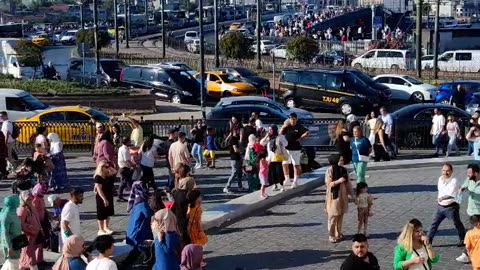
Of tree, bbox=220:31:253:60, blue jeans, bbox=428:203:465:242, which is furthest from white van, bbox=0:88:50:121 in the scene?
tree, bbox=220:31:253:60

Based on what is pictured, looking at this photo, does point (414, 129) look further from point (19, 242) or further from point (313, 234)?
point (19, 242)

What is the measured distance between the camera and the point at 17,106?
27.7m

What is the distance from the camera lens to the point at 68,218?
39.4ft

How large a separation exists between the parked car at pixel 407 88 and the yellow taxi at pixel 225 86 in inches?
215

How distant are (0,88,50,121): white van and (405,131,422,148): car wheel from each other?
1108 cm

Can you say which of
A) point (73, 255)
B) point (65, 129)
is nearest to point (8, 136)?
point (65, 129)

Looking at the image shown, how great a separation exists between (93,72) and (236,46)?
41.0 feet

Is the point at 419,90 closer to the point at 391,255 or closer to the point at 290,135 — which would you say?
the point at 290,135

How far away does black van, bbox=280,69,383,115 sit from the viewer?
108 ft

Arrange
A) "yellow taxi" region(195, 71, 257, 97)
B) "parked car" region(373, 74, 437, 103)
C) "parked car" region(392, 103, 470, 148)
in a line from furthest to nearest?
"yellow taxi" region(195, 71, 257, 97) → "parked car" region(373, 74, 437, 103) → "parked car" region(392, 103, 470, 148)

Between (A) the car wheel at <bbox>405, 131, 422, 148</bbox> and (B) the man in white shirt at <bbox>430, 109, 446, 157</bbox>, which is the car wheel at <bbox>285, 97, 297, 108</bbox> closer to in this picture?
(A) the car wheel at <bbox>405, 131, 422, 148</bbox>

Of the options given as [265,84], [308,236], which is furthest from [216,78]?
[308,236]

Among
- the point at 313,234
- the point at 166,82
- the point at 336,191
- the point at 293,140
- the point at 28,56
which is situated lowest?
the point at 313,234

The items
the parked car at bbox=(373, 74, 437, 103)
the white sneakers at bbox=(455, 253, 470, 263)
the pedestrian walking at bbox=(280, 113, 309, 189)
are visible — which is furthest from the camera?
the parked car at bbox=(373, 74, 437, 103)
